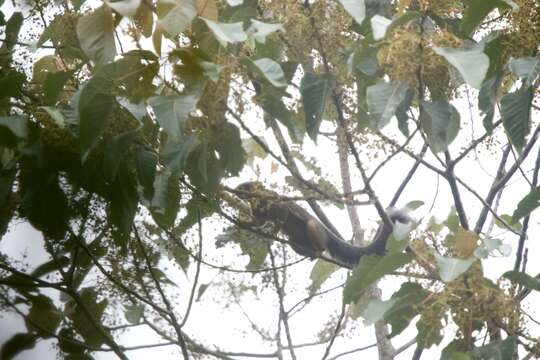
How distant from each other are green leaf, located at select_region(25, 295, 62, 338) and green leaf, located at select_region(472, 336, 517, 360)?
0.97 metres

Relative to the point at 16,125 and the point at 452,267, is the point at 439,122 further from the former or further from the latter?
the point at 16,125

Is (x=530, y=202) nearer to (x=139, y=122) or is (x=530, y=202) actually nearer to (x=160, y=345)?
(x=139, y=122)

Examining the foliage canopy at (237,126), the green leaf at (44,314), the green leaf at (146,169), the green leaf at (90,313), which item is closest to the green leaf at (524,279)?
the foliage canopy at (237,126)

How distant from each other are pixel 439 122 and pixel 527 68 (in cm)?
15

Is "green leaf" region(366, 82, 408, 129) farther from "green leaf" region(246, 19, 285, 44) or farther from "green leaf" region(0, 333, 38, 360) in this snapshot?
"green leaf" region(0, 333, 38, 360)

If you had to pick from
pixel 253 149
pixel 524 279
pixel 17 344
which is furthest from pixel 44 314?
pixel 524 279

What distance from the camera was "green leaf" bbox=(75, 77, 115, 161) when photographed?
1.08 metres

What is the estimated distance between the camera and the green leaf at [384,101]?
3.39ft

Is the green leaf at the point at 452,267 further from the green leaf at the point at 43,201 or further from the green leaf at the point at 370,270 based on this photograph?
the green leaf at the point at 43,201

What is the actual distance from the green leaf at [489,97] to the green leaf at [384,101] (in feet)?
0.63

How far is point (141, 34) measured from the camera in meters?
1.23

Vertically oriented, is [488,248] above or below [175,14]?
below

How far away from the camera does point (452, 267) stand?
1.03 m

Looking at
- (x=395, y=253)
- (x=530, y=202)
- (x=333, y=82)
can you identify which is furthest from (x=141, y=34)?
(x=530, y=202)
